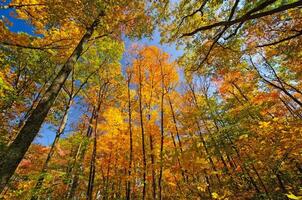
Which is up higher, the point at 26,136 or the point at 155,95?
the point at 155,95

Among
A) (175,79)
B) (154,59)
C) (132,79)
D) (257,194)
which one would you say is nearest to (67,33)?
(132,79)

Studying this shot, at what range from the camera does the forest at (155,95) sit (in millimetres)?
6309

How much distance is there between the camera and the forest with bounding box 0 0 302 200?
6309mm

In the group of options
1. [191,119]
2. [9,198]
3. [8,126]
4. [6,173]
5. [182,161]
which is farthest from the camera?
[191,119]

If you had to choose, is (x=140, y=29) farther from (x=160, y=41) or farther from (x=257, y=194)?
(x=257, y=194)

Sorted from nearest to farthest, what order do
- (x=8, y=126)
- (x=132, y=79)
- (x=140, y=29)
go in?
(x=140, y=29) → (x=8, y=126) → (x=132, y=79)

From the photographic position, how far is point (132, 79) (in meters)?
14.0

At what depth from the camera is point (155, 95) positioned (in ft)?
46.0

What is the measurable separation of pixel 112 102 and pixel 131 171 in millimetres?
5545

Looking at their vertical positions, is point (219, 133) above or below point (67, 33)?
below

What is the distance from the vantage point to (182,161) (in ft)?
32.2

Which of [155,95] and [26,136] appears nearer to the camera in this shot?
[26,136]

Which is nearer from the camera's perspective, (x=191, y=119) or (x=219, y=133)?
(x=219, y=133)

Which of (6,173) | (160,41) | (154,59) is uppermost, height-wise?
(154,59)
